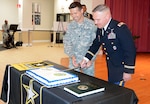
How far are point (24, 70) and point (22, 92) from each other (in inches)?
7.9

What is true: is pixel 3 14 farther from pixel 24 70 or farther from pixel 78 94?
pixel 78 94

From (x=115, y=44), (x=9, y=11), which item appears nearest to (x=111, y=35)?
(x=115, y=44)

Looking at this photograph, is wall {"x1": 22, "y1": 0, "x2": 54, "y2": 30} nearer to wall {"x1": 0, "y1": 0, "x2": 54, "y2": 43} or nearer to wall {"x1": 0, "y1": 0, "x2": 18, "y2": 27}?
wall {"x1": 0, "y1": 0, "x2": 54, "y2": 43}

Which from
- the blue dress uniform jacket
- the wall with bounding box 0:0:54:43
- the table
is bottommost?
the table

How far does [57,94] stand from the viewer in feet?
4.00

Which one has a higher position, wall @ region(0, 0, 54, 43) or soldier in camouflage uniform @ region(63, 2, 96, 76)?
wall @ region(0, 0, 54, 43)

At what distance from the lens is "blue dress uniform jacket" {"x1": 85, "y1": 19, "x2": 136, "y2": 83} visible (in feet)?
5.32

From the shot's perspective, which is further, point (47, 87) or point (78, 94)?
point (47, 87)

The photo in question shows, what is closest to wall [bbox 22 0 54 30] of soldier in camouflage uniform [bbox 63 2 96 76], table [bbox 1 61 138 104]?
soldier in camouflage uniform [bbox 63 2 96 76]

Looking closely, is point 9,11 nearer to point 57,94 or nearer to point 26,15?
point 26,15

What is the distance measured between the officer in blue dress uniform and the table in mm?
309

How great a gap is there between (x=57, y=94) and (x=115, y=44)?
0.75 metres

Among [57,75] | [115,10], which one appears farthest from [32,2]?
[57,75]

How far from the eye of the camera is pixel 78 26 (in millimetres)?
2199
